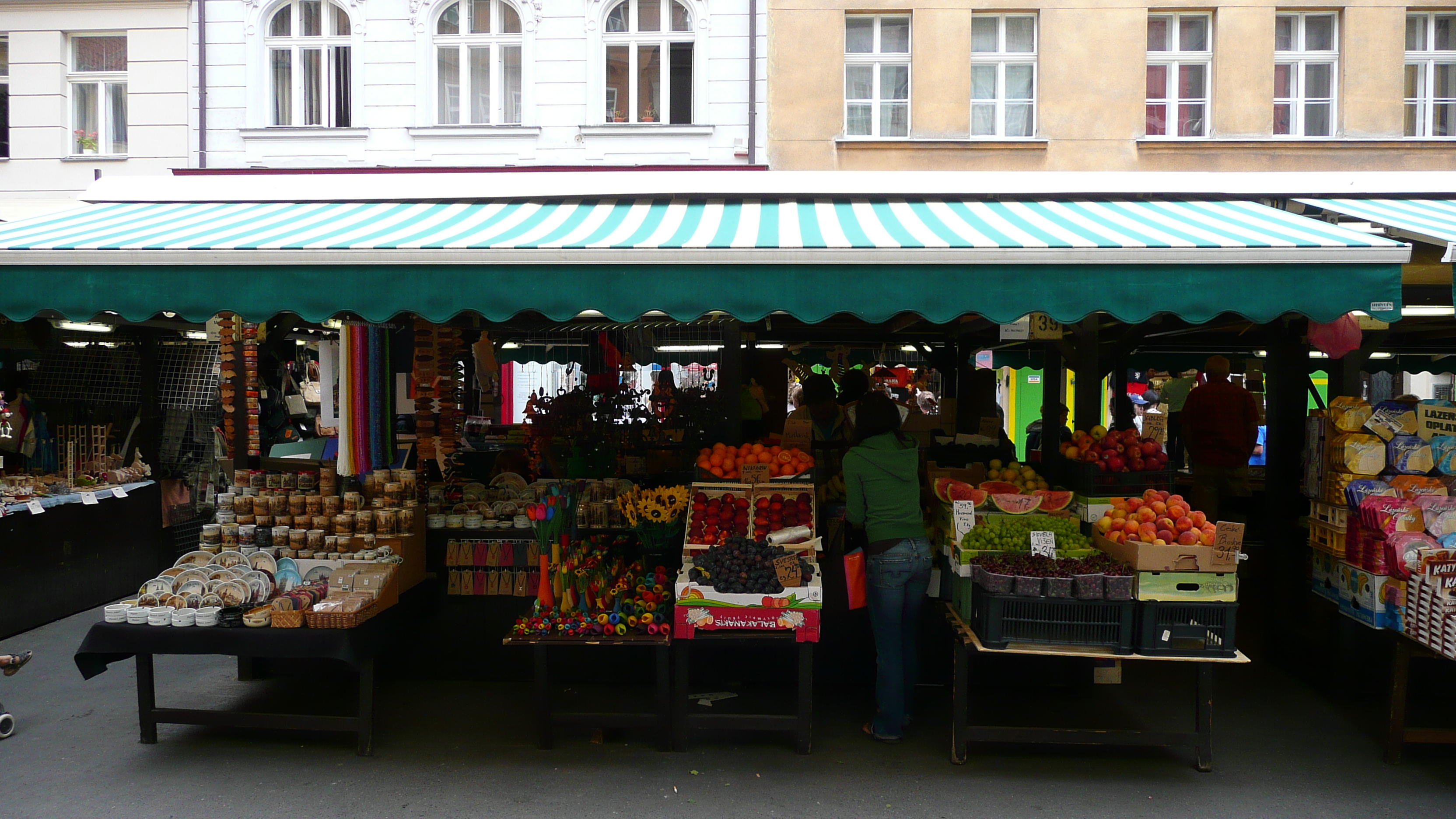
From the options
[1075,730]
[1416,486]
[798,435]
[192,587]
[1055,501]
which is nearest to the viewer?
[1075,730]

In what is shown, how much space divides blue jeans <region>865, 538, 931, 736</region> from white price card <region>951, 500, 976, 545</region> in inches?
7.8

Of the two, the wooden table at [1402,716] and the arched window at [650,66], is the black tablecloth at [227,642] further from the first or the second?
the arched window at [650,66]

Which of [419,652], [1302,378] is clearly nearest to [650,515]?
[419,652]

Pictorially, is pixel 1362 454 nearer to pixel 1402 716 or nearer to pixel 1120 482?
pixel 1120 482

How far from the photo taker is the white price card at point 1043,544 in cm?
480

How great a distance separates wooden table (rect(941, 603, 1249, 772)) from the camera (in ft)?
A: 14.4

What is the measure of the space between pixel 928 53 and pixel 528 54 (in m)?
4.65

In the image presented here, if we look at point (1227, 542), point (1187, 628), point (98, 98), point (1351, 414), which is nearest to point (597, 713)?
point (1187, 628)

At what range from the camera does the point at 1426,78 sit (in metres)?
10.5

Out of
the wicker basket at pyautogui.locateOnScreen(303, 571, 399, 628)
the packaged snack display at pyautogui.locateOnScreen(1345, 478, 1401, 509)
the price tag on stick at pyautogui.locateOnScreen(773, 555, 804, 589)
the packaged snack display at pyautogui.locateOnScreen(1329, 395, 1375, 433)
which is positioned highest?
the packaged snack display at pyautogui.locateOnScreen(1329, 395, 1375, 433)

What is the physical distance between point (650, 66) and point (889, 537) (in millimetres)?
7471

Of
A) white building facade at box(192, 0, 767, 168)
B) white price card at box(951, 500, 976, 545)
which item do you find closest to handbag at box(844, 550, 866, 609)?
white price card at box(951, 500, 976, 545)

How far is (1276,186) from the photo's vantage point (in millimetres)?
6074

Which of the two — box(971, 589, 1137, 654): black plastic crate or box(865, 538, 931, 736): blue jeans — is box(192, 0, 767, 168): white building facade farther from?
box(971, 589, 1137, 654): black plastic crate
